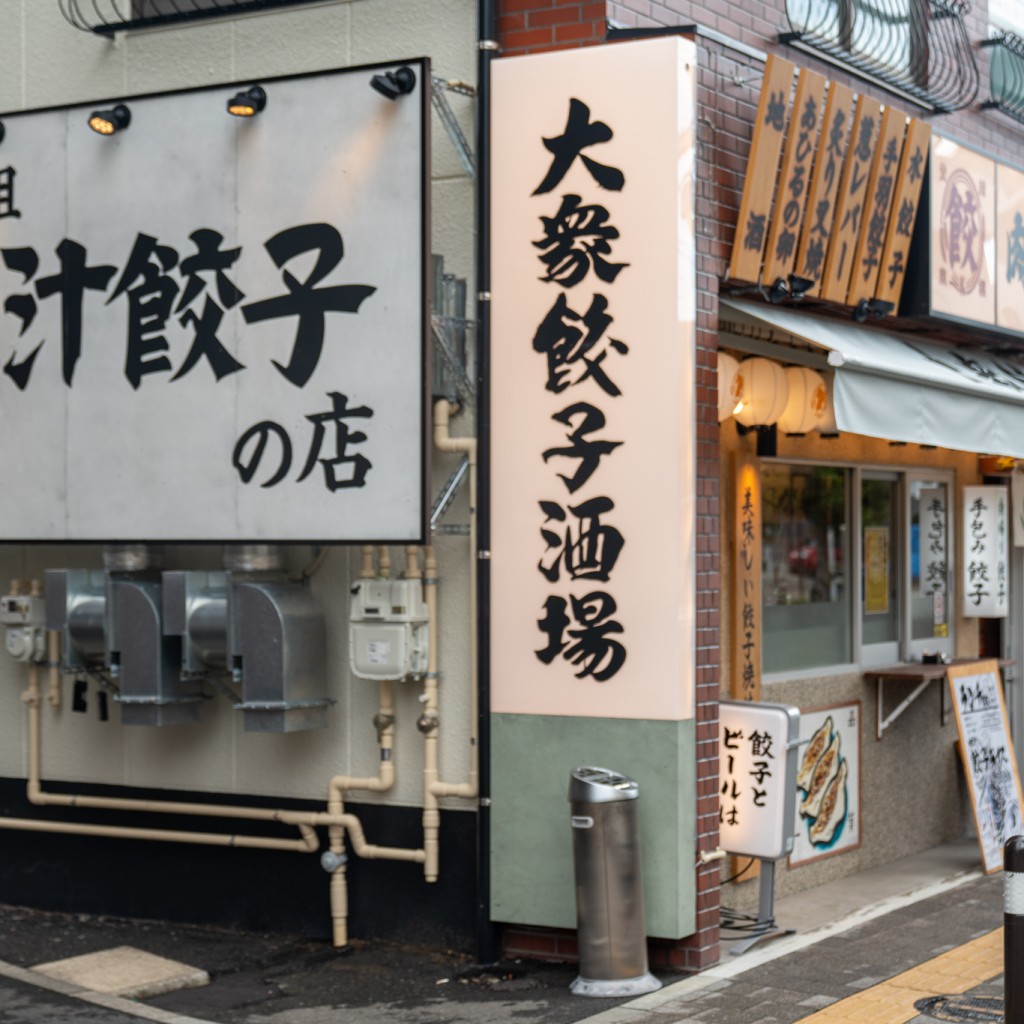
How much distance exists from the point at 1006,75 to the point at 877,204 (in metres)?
3.71

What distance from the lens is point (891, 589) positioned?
1197 centimetres

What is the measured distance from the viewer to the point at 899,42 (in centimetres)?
1141

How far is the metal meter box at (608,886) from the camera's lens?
26.7 ft

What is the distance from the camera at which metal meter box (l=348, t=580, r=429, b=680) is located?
8758 millimetres

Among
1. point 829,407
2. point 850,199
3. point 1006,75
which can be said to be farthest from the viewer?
point 1006,75

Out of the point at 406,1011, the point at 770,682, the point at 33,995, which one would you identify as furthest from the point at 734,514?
the point at 33,995

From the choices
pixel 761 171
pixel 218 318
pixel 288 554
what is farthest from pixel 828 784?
pixel 218 318

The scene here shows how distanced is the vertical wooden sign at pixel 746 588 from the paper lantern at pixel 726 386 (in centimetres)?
95

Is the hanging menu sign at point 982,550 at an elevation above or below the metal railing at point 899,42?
below

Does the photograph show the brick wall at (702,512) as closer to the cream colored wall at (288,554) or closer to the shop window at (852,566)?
the cream colored wall at (288,554)

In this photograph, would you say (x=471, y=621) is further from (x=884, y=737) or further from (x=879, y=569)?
(x=879, y=569)

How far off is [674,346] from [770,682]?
2.84m

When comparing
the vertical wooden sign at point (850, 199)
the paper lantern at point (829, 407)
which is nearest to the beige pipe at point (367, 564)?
the paper lantern at point (829, 407)

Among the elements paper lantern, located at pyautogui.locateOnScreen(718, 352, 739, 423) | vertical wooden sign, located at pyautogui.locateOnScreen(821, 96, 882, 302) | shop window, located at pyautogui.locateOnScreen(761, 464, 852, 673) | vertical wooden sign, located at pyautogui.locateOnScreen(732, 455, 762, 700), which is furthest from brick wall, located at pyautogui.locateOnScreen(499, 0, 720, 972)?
shop window, located at pyautogui.locateOnScreen(761, 464, 852, 673)
